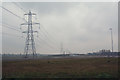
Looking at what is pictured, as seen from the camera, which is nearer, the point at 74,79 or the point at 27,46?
the point at 74,79

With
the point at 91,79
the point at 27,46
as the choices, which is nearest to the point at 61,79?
the point at 91,79

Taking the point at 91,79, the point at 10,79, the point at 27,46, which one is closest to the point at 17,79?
the point at 10,79

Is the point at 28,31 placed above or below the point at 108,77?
above

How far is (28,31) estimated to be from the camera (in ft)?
Result: 147

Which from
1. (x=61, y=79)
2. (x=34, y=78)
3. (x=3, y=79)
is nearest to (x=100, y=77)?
(x=61, y=79)

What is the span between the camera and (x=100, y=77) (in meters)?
17.8

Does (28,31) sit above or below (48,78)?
above

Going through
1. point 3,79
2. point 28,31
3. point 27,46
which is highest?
point 28,31

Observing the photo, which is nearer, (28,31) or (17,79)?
(17,79)

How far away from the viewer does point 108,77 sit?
58.1 feet

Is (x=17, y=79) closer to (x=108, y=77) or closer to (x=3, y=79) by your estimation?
(x=3, y=79)

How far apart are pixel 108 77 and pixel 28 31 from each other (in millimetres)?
30044

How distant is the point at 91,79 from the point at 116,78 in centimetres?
219

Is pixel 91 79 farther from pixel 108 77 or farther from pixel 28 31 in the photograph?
pixel 28 31
